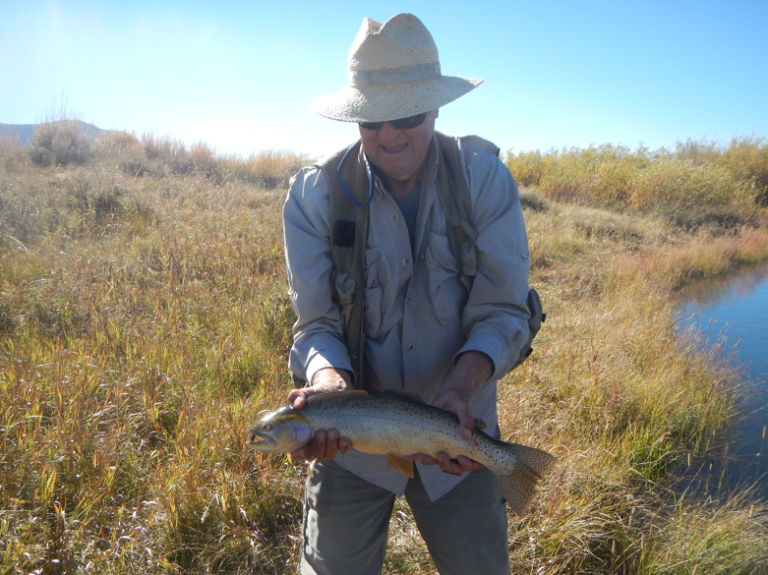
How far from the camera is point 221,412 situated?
12.1 ft

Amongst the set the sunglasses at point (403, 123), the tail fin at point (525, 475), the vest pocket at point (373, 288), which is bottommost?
the tail fin at point (525, 475)

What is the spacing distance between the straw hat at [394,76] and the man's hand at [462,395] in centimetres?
107

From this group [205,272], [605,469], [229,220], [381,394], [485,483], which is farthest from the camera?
[229,220]

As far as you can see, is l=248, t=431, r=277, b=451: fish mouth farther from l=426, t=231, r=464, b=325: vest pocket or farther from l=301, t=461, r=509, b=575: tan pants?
l=426, t=231, r=464, b=325: vest pocket

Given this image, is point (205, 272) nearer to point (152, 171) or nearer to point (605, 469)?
point (605, 469)

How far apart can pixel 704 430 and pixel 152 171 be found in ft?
46.4

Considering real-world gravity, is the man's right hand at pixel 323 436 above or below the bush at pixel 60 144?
below

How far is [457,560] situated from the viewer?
2.20 meters

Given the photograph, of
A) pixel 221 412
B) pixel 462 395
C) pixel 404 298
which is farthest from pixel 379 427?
pixel 221 412

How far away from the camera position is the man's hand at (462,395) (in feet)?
6.83

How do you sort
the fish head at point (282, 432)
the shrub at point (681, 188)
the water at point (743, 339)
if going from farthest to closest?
the shrub at point (681, 188) → the water at point (743, 339) → the fish head at point (282, 432)

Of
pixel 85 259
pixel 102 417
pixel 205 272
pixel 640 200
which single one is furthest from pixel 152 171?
pixel 640 200

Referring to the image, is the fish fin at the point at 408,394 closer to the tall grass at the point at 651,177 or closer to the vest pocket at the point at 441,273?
the vest pocket at the point at 441,273

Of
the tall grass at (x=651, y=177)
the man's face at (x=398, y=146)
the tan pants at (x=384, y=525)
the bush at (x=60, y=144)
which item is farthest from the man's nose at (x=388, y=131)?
the tall grass at (x=651, y=177)
